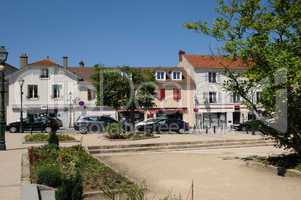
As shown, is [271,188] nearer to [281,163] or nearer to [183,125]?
[281,163]

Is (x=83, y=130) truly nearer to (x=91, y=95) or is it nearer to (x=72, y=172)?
(x=91, y=95)

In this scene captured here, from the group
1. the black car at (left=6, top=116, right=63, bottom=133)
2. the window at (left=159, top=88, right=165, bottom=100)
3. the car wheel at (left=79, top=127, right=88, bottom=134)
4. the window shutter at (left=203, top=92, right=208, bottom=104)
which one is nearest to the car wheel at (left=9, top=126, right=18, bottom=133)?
the black car at (left=6, top=116, right=63, bottom=133)

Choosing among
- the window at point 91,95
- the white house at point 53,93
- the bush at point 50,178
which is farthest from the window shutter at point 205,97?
the bush at point 50,178

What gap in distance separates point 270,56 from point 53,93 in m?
37.6

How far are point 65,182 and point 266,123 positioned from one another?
866 centimetres

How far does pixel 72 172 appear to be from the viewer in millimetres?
10586

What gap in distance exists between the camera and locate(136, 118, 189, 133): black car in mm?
33781

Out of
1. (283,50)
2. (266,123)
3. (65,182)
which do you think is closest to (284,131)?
(266,123)

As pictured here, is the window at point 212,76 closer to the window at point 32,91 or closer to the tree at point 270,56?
the window at point 32,91

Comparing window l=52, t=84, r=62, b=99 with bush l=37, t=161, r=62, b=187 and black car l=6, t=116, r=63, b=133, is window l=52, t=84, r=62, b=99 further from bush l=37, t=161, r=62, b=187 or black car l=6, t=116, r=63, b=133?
bush l=37, t=161, r=62, b=187

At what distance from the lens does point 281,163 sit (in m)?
14.1

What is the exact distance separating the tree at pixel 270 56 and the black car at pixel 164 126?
19.5 m

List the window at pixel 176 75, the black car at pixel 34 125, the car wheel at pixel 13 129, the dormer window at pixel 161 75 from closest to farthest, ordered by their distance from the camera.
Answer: the black car at pixel 34 125 → the car wheel at pixel 13 129 → the dormer window at pixel 161 75 → the window at pixel 176 75

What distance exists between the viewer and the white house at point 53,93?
46.0 metres
